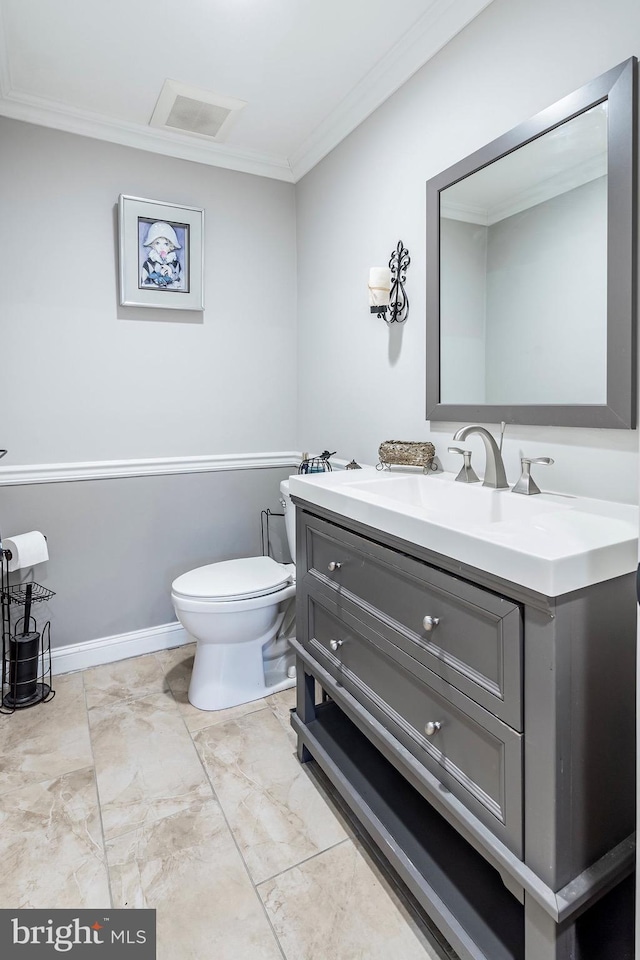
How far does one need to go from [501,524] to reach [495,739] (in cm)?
43

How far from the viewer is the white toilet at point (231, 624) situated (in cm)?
205

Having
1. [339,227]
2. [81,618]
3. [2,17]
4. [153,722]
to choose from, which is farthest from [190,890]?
[2,17]

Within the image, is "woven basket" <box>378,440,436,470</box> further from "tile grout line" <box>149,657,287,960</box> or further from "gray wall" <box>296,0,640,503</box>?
"tile grout line" <box>149,657,287,960</box>

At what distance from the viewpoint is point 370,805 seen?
1422mm

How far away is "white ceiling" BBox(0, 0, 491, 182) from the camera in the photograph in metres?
1.69

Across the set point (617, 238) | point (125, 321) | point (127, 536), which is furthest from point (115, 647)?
point (617, 238)

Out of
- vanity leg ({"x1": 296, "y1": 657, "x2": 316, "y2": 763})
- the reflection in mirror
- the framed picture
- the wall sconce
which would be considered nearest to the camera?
the reflection in mirror

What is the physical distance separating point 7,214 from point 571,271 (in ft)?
7.01

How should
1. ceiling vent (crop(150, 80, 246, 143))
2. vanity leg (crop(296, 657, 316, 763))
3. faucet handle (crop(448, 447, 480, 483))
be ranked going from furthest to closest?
ceiling vent (crop(150, 80, 246, 143)) → vanity leg (crop(296, 657, 316, 763)) → faucet handle (crop(448, 447, 480, 483))

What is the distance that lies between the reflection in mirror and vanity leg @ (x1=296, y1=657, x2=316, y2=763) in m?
1.02

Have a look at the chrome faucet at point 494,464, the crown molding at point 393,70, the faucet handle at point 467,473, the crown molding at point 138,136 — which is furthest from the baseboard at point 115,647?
the crown molding at point 393,70

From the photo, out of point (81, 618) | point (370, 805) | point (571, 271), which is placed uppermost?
point (571, 271)

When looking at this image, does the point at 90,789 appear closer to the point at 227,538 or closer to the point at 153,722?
the point at 153,722

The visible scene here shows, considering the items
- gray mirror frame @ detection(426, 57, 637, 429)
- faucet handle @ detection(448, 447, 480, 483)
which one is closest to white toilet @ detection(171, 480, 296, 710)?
faucet handle @ detection(448, 447, 480, 483)
